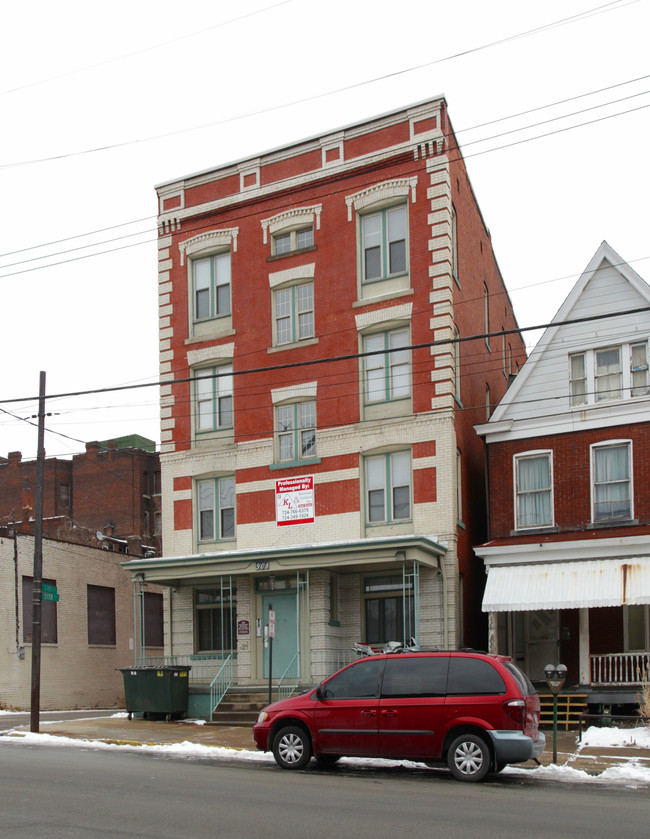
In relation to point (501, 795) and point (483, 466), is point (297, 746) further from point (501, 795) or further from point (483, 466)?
point (483, 466)

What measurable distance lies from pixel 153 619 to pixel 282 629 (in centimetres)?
1349

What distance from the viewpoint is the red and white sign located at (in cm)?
2583

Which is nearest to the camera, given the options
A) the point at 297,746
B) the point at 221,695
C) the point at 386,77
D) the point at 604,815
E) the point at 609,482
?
the point at 604,815

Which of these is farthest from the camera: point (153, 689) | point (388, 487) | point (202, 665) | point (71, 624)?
point (71, 624)

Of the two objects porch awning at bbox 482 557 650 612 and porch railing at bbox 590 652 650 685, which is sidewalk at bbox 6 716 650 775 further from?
porch awning at bbox 482 557 650 612

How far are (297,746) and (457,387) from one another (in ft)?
41.4

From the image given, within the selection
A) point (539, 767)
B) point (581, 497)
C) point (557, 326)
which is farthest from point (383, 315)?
point (539, 767)

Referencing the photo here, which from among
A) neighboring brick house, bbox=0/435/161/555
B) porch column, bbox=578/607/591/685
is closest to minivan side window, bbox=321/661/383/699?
porch column, bbox=578/607/591/685

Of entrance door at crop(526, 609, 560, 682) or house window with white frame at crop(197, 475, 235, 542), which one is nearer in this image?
entrance door at crop(526, 609, 560, 682)

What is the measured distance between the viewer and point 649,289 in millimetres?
23438

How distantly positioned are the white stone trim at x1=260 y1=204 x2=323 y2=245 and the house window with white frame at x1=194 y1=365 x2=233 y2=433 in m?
4.07

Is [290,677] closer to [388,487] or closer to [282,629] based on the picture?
[282,629]

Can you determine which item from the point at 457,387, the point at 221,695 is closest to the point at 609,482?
the point at 457,387

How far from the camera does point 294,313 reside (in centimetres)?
2697
